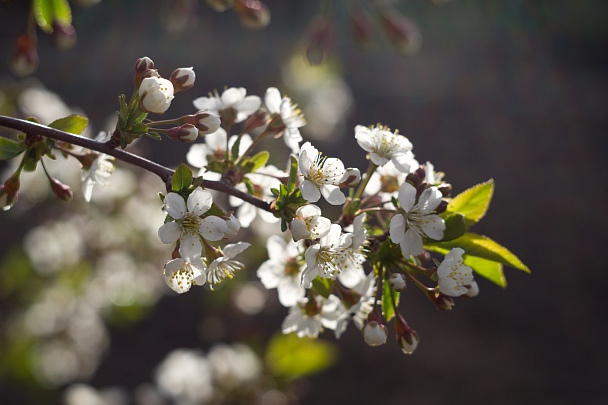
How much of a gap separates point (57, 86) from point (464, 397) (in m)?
3.63

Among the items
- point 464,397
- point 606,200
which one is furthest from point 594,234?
point 464,397

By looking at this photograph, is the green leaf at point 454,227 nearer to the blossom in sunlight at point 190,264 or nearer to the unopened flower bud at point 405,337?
the unopened flower bud at point 405,337

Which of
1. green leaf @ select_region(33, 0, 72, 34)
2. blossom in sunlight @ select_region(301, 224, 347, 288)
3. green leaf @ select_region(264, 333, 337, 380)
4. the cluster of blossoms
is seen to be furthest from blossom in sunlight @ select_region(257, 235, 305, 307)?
green leaf @ select_region(264, 333, 337, 380)

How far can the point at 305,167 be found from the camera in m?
0.77

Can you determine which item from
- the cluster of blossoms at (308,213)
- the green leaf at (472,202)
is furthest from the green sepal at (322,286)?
the green leaf at (472,202)

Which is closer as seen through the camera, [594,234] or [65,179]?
[65,179]

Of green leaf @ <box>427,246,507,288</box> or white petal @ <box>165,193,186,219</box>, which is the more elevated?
white petal @ <box>165,193,186,219</box>

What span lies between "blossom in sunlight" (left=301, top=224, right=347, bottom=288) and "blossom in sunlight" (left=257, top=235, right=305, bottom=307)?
156 millimetres

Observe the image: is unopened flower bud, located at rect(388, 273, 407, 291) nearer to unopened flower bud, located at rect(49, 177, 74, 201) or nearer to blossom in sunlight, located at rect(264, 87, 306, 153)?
blossom in sunlight, located at rect(264, 87, 306, 153)

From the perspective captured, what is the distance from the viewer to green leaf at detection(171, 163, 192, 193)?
0.72 metres

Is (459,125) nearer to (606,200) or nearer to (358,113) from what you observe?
(358,113)

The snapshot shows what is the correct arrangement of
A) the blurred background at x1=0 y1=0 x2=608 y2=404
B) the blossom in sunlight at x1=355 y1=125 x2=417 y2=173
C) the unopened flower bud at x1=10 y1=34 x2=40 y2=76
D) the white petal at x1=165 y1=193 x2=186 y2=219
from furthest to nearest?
the blurred background at x1=0 y1=0 x2=608 y2=404 < the unopened flower bud at x1=10 y1=34 x2=40 y2=76 < the blossom in sunlight at x1=355 y1=125 x2=417 y2=173 < the white petal at x1=165 y1=193 x2=186 y2=219

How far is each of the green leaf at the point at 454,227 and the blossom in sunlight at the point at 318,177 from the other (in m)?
0.16

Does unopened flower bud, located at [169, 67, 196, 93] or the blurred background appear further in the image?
the blurred background
